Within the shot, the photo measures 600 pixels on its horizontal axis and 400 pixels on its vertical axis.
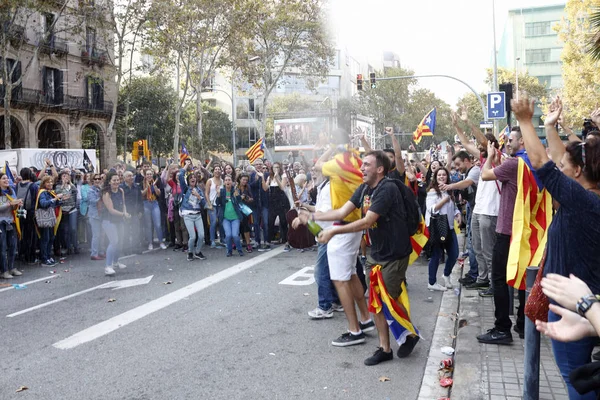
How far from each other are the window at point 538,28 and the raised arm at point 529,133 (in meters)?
69.4

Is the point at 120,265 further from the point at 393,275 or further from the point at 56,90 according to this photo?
the point at 56,90

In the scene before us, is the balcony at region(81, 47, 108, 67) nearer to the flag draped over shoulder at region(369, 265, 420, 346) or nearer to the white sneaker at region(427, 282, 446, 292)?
the white sneaker at region(427, 282, 446, 292)

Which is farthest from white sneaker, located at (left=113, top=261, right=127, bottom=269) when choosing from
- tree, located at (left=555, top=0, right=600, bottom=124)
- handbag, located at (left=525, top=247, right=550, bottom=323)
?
tree, located at (left=555, top=0, right=600, bottom=124)

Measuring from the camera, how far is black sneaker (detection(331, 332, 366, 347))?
5375 mm

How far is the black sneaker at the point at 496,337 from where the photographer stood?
5.19 metres

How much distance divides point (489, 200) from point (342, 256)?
7.14 ft

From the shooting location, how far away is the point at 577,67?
26172 mm

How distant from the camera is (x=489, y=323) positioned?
19.2 ft

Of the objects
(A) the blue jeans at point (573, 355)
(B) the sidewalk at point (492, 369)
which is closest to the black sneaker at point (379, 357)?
(B) the sidewalk at point (492, 369)

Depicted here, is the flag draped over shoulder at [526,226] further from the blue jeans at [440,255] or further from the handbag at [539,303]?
the blue jeans at [440,255]

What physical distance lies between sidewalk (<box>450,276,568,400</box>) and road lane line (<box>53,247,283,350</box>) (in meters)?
3.64

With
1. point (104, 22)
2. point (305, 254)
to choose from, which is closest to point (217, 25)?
point (104, 22)

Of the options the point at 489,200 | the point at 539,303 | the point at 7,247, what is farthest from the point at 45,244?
the point at 539,303

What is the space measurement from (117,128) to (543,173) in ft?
143
